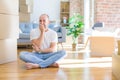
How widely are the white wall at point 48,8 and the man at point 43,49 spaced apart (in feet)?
A: 18.6

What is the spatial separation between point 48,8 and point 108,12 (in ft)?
8.54

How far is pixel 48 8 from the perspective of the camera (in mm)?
9742

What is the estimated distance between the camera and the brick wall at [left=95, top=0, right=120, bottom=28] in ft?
26.2

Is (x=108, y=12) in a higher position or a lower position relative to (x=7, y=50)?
higher

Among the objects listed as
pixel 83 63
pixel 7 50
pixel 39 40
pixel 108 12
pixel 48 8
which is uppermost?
pixel 48 8

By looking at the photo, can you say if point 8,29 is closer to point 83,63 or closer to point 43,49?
point 43,49

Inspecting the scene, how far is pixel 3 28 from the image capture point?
167 inches

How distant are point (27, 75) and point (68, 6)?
22.1 feet

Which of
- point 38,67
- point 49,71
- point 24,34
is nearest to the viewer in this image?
point 49,71

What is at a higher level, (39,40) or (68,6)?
(68,6)

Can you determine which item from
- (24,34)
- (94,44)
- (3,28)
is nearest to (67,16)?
(24,34)

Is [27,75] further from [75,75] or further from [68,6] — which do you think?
[68,6]

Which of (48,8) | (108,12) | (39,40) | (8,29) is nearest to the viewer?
(39,40)

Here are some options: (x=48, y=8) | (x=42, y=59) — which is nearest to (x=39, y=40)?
(x=42, y=59)
